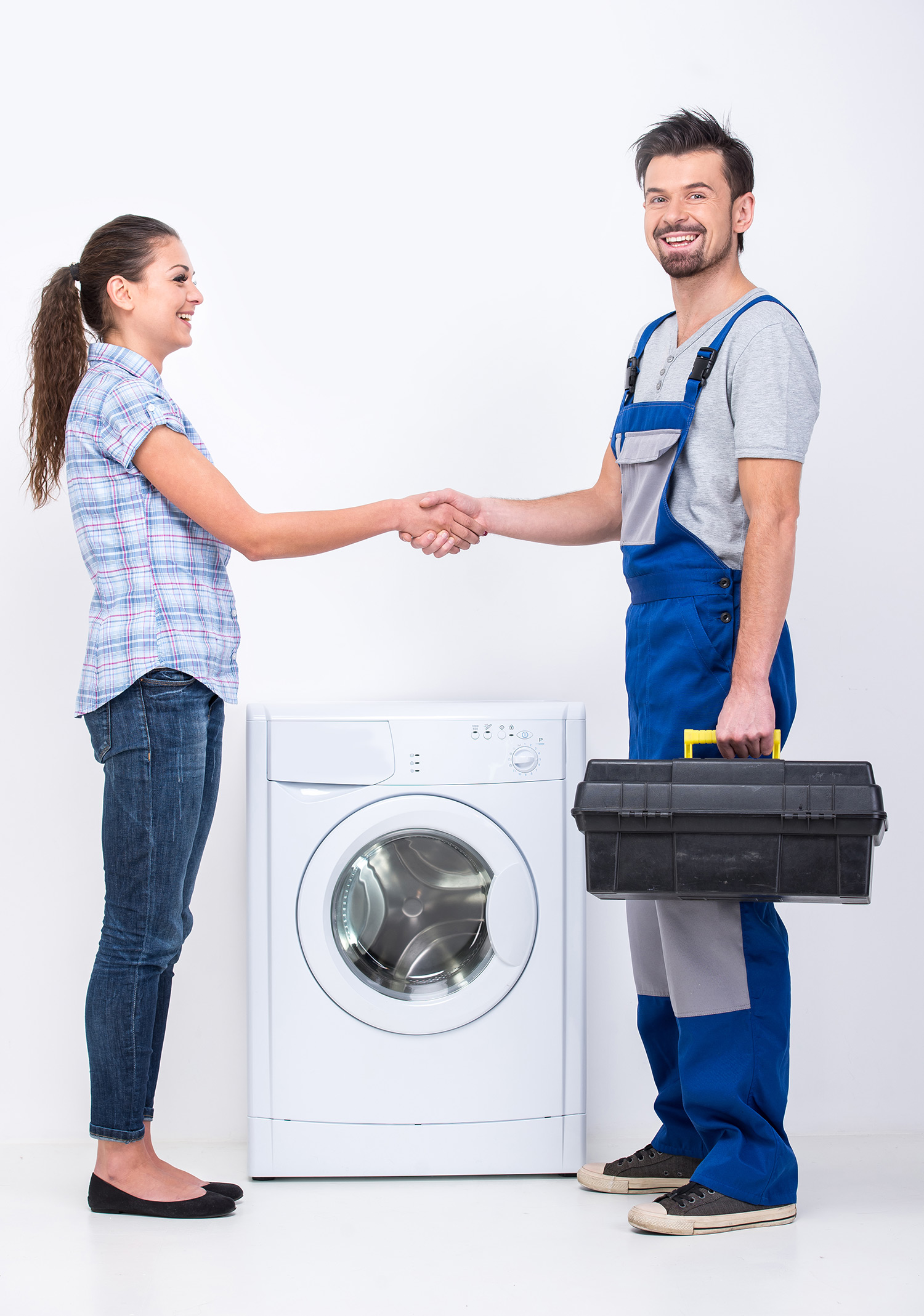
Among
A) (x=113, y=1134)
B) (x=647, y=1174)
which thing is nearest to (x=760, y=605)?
(x=647, y=1174)

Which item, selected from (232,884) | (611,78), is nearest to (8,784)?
(232,884)

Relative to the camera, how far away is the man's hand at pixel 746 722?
170 centimetres

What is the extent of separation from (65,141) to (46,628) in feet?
3.37

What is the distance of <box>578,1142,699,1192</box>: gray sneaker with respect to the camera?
1.98 m

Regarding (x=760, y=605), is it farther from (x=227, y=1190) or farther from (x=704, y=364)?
(x=227, y=1190)

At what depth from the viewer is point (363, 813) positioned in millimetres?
2072

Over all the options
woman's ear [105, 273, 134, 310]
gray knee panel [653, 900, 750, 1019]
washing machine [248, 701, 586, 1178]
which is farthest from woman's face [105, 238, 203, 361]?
gray knee panel [653, 900, 750, 1019]

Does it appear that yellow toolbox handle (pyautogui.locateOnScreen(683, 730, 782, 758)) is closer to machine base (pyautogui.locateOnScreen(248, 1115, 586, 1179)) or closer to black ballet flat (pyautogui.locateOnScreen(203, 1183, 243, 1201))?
machine base (pyautogui.locateOnScreen(248, 1115, 586, 1179))

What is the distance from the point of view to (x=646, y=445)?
1.86 metres

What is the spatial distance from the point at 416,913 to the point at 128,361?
3.64ft

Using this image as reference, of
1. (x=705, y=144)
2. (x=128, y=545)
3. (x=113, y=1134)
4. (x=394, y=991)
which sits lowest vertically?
(x=113, y=1134)

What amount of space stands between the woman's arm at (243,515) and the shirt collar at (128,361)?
0.30ft

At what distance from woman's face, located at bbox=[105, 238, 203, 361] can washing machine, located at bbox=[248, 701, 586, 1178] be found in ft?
2.19

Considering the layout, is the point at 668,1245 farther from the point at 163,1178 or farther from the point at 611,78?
the point at 611,78
